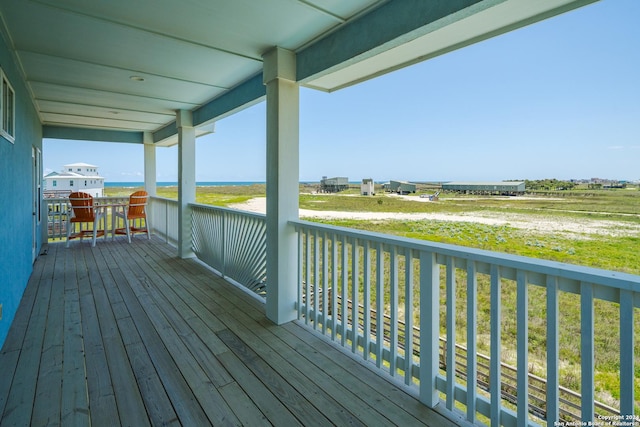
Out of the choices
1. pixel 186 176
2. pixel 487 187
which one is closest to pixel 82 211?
pixel 186 176

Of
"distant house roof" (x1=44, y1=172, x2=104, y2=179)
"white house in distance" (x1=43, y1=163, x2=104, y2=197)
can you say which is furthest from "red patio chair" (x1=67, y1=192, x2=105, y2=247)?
"distant house roof" (x1=44, y1=172, x2=104, y2=179)

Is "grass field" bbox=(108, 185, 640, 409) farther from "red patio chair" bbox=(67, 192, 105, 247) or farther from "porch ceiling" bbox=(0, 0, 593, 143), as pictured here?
"red patio chair" bbox=(67, 192, 105, 247)

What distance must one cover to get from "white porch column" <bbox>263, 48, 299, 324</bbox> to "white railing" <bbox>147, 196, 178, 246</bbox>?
4247mm

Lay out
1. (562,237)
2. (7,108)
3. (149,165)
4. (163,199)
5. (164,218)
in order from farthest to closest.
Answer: (149,165) < (164,218) < (163,199) < (7,108) < (562,237)

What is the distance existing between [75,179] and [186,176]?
21.6 feet

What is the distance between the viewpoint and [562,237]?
64.6 inches

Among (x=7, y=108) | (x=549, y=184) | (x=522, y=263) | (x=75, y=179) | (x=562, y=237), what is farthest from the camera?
(x=75, y=179)

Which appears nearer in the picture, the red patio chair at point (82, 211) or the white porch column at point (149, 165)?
the red patio chair at point (82, 211)

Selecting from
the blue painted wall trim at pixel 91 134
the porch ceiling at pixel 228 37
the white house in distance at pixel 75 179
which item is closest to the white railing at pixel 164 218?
the blue painted wall trim at pixel 91 134

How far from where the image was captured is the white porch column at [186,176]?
5.55 meters

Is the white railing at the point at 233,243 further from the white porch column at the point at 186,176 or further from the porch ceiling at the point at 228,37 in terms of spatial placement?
the porch ceiling at the point at 228,37

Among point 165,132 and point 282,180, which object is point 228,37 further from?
point 165,132

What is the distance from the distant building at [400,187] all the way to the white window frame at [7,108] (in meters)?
3.09

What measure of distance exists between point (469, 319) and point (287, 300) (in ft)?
5.73
